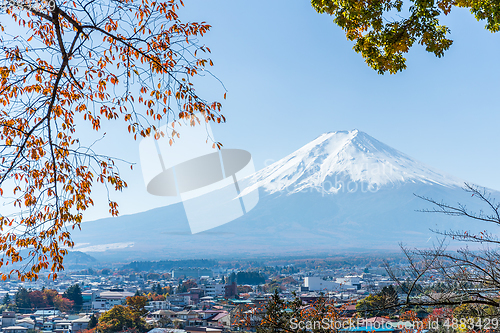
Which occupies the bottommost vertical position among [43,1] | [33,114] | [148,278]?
[148,278]

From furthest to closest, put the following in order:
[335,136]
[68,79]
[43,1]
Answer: [335,136] < [68,79] < [43,1]

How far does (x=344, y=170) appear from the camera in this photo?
11531 centimetres

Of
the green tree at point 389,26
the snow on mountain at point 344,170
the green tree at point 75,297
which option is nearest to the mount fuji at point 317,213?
the snow on mountain at point 344,170

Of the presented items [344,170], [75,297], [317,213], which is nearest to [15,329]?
[75,297]

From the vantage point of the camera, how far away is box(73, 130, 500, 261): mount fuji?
3853 inches

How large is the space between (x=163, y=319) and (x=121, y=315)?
1.94 m

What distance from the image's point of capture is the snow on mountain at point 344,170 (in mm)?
111750

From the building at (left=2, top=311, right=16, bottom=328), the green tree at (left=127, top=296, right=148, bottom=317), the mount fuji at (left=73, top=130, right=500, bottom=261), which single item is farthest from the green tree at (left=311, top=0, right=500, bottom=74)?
the mount fuji at (left=73, top=130, right=500, bottom=261)

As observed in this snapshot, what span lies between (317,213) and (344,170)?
1649 cm

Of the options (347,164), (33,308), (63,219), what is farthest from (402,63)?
(347,164)

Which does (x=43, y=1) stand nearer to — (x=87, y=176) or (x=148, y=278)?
(x=87, y=176)

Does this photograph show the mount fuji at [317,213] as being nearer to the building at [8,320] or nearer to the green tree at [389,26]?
the building at [8,320]

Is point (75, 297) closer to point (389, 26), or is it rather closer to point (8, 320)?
point (8, 320)

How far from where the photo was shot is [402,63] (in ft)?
10.4
